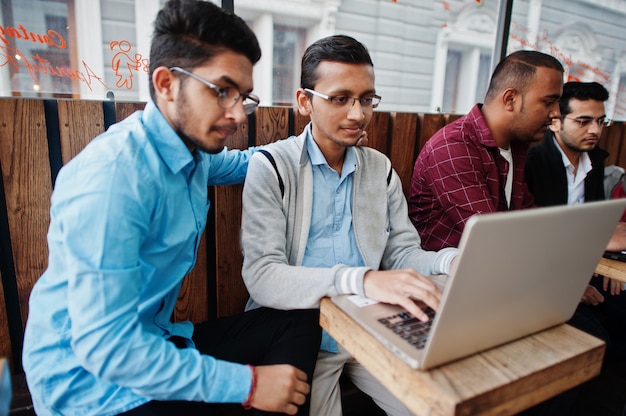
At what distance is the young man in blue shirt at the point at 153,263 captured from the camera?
905mm

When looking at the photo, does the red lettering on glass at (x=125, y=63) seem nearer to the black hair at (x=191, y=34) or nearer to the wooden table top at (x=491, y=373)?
the black hair at (x=191, y=34)

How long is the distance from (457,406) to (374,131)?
68.4 inches

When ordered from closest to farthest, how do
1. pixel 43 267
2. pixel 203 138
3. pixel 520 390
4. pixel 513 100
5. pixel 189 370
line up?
1. pixel 520 390
2. pixel 189 370
3. pixel 203 138
4. pixel 43 267
5. pixel 513 100

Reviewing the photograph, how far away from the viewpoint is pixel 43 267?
1.58m

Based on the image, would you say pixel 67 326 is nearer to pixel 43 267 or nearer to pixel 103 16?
pixel 43 267

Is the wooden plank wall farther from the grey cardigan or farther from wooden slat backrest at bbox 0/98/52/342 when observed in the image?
the grey cardigan

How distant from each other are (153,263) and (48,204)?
74cm

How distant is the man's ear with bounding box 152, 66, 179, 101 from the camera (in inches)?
43.9

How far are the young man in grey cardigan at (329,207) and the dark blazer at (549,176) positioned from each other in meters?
1.33

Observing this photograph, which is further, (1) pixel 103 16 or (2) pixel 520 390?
(1) pixel 103 16

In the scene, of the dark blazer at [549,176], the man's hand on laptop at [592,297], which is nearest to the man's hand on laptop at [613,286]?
the man's hand on laptop at [592,297]

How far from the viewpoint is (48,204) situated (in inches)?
61.6

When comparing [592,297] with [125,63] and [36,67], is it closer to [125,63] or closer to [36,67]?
[125,63]

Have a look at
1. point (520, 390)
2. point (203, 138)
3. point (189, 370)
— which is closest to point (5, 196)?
point (203, 138)
